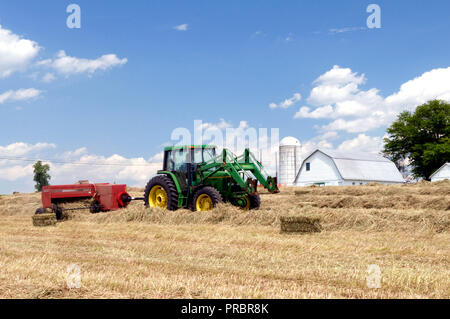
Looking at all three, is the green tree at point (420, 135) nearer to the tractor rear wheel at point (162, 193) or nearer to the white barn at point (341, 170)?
the white barn at point (341, 170)

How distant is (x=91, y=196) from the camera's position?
1822cm

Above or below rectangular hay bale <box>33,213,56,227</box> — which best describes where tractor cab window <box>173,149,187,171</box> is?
above

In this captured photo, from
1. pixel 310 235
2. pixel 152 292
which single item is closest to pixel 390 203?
pixel 310 235

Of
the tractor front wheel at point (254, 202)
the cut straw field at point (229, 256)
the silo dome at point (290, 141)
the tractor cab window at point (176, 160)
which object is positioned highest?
the silo dome at point (290, 141)

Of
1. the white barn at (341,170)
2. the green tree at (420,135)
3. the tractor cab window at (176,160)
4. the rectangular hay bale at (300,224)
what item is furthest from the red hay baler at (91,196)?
the green tree at (420,135)

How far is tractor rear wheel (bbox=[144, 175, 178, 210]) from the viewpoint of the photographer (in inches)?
618

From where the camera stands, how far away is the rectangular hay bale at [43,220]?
14.9 m

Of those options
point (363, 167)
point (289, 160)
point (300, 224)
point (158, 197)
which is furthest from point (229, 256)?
point (289, 160)

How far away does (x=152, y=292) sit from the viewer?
5.27 metres

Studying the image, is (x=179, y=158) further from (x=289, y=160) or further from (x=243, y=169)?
(x=289, y=160)

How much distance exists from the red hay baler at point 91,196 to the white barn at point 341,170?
101 ft

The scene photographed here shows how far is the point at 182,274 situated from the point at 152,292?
121 centimetres

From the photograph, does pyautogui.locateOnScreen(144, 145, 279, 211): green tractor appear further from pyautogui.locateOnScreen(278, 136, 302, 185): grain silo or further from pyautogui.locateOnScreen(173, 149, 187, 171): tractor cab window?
pyautogui.locateOnScreen(278, 136, 302, 185): grain silo

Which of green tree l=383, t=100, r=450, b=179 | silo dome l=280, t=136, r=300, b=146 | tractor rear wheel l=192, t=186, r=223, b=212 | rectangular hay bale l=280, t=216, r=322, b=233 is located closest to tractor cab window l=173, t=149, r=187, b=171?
tractor rear wheel l=192, t=186, r=223, b=212
